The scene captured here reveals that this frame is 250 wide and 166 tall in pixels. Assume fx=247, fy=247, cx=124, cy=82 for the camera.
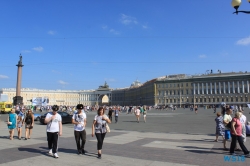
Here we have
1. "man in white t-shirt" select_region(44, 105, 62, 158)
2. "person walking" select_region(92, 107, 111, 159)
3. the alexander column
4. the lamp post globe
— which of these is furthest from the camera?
the alexander column

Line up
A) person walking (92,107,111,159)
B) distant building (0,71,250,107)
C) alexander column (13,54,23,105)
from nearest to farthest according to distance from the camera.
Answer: person walking (92,107,111,159) → alexander column (13,54,23,105) → distant building (0,71,250,107)

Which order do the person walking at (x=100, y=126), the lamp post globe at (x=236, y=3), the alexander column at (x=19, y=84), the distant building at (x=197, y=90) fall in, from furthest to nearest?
the distant building at (x=197, y=90) → the alexander column at (x=19, y=84) → the lamp post globe at (x=236, y=3) → the person walking at (x=100, y=126)

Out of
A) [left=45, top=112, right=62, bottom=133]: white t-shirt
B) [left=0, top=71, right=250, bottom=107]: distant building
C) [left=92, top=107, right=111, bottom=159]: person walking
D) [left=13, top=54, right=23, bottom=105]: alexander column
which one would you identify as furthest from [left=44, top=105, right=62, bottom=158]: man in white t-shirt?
[left=0, top=71, right=250, bottom=107]: distant building

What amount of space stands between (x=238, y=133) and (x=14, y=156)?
7244 millimetres

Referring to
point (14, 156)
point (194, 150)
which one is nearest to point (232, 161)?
point (194, 150)

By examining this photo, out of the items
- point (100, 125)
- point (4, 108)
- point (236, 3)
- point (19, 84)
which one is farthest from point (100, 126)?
point (4, 108)

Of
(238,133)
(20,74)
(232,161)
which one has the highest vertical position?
(20,74)

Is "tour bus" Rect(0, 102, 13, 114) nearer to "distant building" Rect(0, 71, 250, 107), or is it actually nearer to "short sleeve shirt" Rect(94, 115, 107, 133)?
"distant building" Rect(0, 71, 250, 107)

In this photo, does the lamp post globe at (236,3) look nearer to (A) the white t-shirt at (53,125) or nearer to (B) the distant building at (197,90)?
(A) the white t-shirt at (53,125)

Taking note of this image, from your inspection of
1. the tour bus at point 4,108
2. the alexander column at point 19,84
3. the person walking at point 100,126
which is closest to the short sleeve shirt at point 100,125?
the person walking at point 100,126

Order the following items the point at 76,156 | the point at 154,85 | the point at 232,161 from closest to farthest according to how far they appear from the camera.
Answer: the point at 232,161 < the point at 76,156 < the point at 154,85

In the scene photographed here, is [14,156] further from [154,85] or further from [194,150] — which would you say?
[154,85]

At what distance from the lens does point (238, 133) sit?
8133mm

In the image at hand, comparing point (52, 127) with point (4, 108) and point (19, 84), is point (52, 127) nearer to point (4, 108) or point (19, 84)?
point (19, 84)
